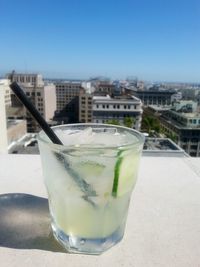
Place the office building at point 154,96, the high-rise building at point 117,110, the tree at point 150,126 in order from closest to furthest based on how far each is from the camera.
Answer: the tree at point 150,126, the high-rise building at point 117,110, the office building at point 154,96

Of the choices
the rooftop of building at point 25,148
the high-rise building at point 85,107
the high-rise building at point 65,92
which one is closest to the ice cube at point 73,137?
the rooftop of building at point 25,148

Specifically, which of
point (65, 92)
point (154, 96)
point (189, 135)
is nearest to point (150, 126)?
point (189, 135)

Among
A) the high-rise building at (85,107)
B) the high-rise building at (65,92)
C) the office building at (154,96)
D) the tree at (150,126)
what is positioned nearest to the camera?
the tree at (150,126)

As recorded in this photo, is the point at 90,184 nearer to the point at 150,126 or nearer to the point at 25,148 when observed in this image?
the point at 25,148

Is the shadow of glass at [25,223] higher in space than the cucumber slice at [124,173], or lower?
lower

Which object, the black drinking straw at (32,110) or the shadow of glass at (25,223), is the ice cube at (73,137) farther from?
the shadow of glass at (25,223)

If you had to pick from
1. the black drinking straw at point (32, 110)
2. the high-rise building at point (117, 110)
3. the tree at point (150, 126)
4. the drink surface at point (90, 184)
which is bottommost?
the tree at point (150, 126)

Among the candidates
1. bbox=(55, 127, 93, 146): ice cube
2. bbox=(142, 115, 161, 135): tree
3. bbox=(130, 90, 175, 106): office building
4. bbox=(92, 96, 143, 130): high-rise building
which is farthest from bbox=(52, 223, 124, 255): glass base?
bbox=(130, 90, 175, 106): office building
